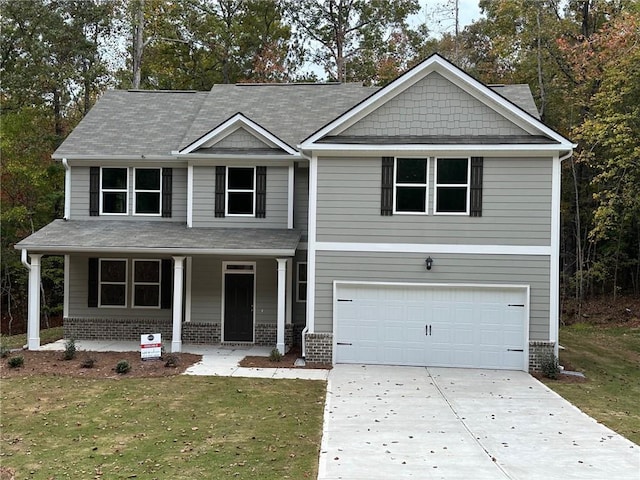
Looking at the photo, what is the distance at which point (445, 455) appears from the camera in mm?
6809

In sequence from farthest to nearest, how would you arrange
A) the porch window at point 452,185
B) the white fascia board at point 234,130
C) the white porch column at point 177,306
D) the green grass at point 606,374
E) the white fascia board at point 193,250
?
1. the white fascia board at point 234,130
2. the white porch column at point 177,306
3. the white fascia board at point 193,250
4. the porch window at point 452,185
5. the green grass at point 606,374

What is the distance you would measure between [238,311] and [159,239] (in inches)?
116

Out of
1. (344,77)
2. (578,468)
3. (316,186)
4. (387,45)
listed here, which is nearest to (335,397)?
(578,468)

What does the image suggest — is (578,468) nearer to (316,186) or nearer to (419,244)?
(419,244)

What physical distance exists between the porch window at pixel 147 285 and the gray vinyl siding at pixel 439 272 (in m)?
5.27

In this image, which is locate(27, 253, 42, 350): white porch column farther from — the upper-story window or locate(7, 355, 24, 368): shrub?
the upper-story window

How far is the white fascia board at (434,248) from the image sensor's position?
39.4 ft

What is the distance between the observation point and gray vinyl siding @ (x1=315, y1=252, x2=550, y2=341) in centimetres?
1198

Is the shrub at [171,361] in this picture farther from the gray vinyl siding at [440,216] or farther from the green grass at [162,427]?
the gray vinyl siding at [440,216]

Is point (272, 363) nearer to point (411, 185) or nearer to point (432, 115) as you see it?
point (411, 185)

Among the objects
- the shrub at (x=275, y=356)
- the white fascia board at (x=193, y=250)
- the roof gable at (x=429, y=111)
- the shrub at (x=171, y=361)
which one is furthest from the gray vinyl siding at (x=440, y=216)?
the shrub at (x=171, y=361)

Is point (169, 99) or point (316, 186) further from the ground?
point (169, 99)

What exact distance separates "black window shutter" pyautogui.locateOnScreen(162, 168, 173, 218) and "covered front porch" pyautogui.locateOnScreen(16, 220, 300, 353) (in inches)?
18.2

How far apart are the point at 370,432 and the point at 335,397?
6.37 ft
